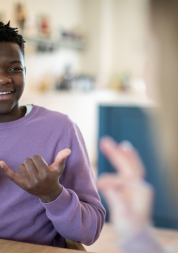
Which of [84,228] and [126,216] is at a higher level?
[126,216]

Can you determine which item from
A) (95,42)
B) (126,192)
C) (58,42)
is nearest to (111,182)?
(126,192)

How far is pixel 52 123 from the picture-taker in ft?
A: 3.25

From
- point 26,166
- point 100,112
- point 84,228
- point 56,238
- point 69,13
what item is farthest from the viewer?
point 69,13

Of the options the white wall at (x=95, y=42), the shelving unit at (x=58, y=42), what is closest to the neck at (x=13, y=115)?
the shelving unit at (x=58, y=42)

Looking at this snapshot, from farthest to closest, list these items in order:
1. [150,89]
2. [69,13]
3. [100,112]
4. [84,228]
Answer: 1. [69,13]
2. [100,112]
3. [84,228]
4. [150,89]

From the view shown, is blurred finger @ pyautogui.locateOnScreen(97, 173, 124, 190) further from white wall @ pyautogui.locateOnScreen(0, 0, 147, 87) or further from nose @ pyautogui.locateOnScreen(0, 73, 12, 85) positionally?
white wall @ pyautogui.locateOnScreen(0, 0, 147, 87)

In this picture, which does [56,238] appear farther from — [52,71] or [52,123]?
[52,71]

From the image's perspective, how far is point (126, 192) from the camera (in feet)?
1.04

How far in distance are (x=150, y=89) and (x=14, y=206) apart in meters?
0.75

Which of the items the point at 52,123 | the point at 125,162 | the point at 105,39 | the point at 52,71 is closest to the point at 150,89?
the point at 125,162

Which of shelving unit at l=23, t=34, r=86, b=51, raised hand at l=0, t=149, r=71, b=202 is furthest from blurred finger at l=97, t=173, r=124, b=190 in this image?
shelving unit at l=23, t=34, r=86, b=51

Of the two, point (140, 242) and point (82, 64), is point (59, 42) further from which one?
point (140, 242)

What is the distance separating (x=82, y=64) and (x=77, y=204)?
172 inches

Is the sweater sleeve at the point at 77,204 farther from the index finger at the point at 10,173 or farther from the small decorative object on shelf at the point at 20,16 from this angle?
the small decorative object on shelf at the point at 20,16
